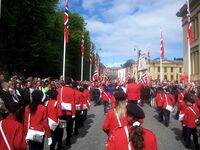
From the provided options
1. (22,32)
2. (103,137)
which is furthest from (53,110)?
(22,32)

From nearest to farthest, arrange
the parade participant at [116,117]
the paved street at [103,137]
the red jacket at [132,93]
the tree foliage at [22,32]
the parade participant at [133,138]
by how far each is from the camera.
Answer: the parade participant at [133,138], the parade participant at [116,117], the paved street at [103,137], the red jacket at [132,93], the tree foliage at [22,32]

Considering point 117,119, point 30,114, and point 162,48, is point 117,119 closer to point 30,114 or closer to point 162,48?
point 30,114

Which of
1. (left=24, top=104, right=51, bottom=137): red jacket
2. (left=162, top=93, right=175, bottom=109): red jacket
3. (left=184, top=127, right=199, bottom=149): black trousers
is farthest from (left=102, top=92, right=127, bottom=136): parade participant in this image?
(left=162, top=93, right=175, bottom=109): red jacket

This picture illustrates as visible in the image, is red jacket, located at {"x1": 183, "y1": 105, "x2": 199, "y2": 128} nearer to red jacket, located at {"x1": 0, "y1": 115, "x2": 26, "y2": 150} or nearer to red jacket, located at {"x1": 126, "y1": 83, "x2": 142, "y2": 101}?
red jacket, located at {"x1": 126, "y1": 83, "x2": 142, "y2": 101}

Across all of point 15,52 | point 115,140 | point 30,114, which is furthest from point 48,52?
point 115,140

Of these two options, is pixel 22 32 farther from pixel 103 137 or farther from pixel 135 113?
pixel 135 113

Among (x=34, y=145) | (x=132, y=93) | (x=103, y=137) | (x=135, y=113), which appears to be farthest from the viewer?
(x=132, y=93)

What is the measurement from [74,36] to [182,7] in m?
19.4

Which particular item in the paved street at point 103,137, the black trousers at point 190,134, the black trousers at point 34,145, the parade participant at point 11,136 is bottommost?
the paved street at point 103,137

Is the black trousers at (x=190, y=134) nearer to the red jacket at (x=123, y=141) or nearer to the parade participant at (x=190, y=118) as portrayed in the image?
the parade participant at (x=190, y=118)

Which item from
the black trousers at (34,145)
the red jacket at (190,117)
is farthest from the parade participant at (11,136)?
the red jacket at (190,117)

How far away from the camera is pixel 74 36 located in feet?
197

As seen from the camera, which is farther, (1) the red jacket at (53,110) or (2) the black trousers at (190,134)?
(2) the black trousers at (190,134)

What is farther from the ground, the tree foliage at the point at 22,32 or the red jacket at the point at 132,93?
the tree foliage at the point at 22,32
